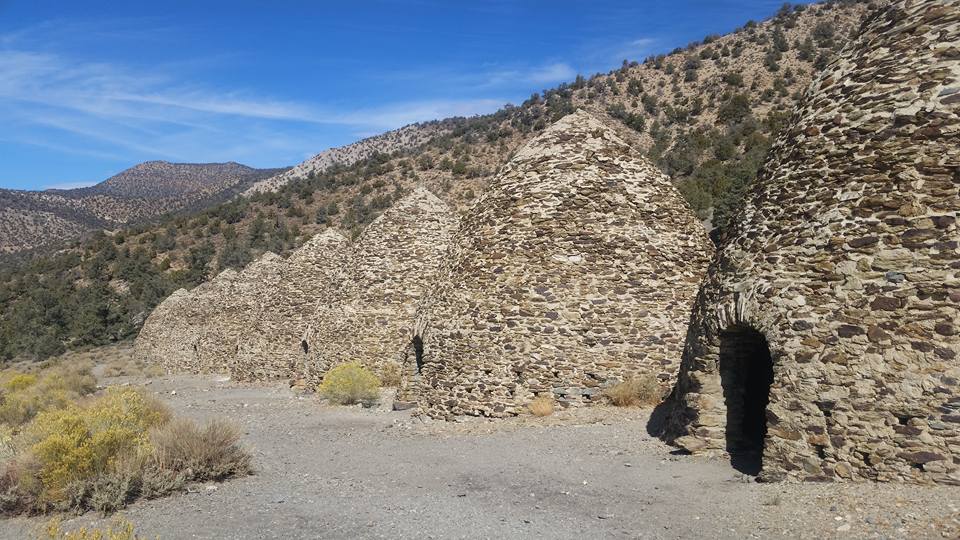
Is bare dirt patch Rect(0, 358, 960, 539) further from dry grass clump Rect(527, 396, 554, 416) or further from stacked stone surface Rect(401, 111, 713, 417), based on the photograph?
stacked stone surface Rect(401, 111, 713, 417)

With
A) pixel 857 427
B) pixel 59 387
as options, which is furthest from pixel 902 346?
pixel 59 387

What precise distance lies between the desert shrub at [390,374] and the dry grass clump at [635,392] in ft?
23.7

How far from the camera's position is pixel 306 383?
714 inches

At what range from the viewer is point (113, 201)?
271 feet

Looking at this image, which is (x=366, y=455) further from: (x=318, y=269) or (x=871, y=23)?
(x=318, y=269)

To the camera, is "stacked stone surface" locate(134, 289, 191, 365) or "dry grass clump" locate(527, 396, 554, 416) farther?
"stacked stone surface" locate(134, 289, 191, 365)

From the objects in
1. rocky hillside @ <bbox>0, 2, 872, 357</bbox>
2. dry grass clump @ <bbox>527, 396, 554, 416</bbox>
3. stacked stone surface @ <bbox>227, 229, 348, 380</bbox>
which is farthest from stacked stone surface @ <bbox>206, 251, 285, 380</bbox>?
rocky hillside @ <bbox>0, 2, 872, 357</bbox>

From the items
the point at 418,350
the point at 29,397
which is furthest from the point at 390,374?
the point at 29,397

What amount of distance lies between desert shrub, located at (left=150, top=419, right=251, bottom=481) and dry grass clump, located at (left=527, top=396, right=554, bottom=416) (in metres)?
→ 3.96

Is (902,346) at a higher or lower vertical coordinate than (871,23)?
lower

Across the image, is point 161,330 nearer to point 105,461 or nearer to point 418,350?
point 418,350

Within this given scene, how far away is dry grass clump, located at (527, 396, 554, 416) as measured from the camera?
10016mm

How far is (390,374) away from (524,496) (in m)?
9.99

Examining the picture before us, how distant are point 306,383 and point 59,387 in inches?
306
